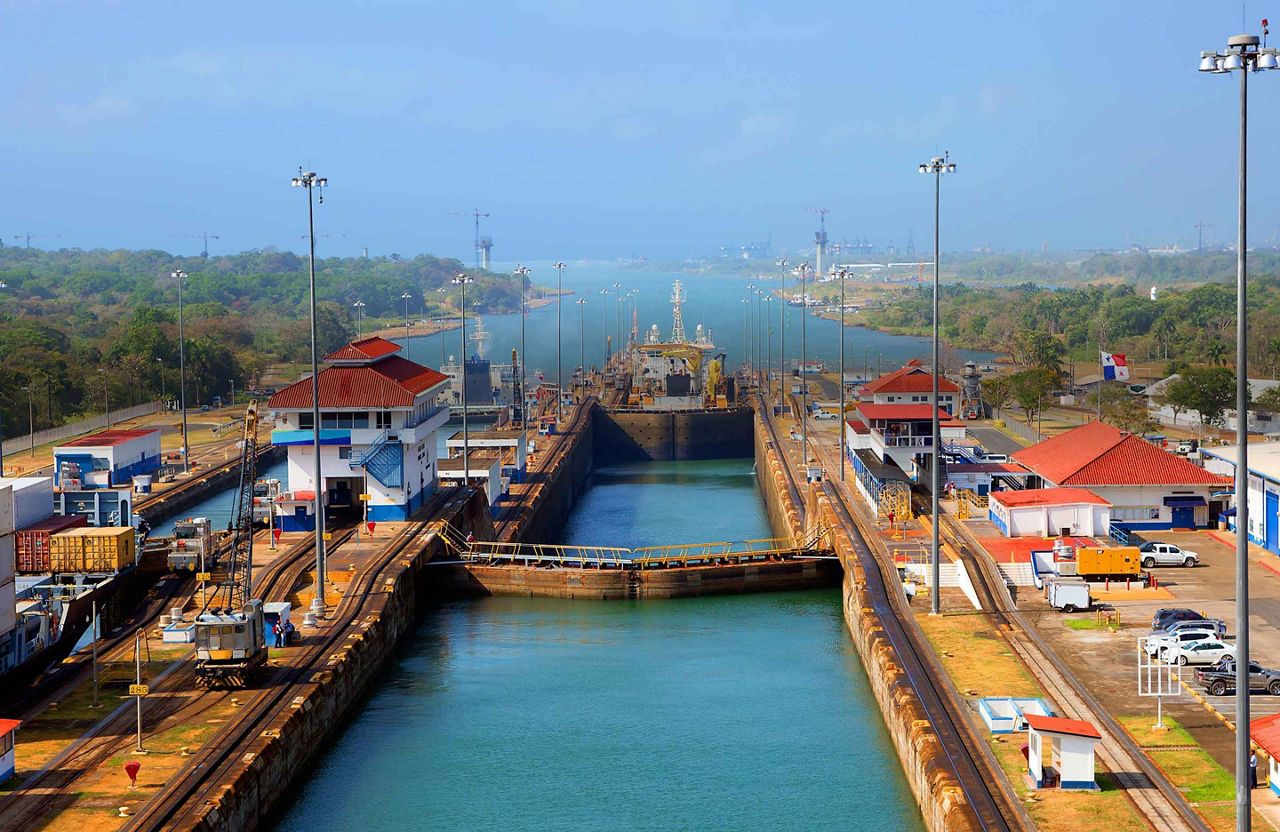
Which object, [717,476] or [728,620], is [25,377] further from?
[728,620]

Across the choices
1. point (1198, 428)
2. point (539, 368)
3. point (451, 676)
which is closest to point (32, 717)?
point (451, 676)

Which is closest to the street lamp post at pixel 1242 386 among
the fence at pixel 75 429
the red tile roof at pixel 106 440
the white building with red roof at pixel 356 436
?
the white building with red roof at pixel 356 436

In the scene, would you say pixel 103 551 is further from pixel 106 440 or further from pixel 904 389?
pixel 904 389

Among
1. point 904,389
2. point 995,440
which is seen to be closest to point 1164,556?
point 904,389

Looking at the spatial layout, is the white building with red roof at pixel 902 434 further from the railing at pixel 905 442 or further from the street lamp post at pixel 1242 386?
the street lamp post at pixel 1242 386

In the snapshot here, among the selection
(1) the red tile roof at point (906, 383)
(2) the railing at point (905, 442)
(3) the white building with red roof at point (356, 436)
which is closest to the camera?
(3) the white building with red roof at point (356, 436)

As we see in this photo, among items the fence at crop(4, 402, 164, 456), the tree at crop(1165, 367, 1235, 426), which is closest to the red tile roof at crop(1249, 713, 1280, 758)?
the tree at crop(1165, 367, 1235, 426)
